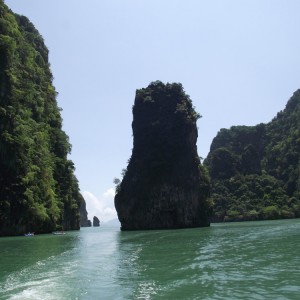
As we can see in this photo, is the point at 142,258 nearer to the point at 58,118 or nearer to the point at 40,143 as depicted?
the point at 40,143

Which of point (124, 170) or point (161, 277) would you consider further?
point (124, 170)

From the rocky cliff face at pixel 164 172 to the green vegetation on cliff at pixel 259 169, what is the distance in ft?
138

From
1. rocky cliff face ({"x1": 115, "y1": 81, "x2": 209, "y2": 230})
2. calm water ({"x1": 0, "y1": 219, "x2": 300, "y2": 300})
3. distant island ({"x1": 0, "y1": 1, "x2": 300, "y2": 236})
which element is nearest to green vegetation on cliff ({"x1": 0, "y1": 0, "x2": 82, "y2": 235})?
distant island ({"x1": 0, "y1": 1, "x2": 300, "y2": 236})

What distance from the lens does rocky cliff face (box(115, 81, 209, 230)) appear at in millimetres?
75312

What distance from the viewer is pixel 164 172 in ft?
255

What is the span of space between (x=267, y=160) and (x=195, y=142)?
78.1 m

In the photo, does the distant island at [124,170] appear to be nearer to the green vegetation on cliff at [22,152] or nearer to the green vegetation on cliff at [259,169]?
the green vegetation on cliff at [22,152]

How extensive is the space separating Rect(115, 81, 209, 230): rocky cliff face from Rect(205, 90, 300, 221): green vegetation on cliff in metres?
42.1

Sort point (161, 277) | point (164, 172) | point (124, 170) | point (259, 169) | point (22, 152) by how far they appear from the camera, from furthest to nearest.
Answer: point (259, 169)
point (124, 170)
point (164, 172)
point (22, 152)
point (161, 277)

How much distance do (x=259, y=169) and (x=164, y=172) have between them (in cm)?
8575

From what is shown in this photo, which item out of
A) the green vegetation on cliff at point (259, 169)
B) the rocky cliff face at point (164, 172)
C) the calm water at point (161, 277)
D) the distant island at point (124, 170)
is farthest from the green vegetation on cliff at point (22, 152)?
the green vegetation on cliff at point (259, 169)

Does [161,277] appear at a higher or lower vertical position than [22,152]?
lower

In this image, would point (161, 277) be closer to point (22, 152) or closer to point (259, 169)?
point (22, 152)

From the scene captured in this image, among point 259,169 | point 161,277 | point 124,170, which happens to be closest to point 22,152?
point 124,170
